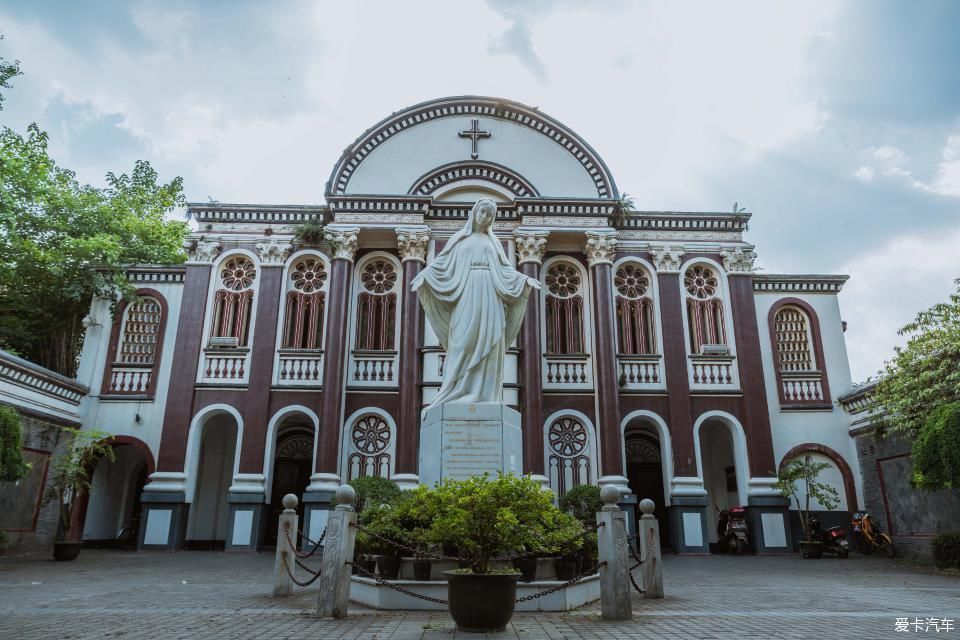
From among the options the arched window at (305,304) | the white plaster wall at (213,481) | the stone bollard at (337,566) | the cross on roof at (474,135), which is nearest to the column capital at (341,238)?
the arched window at (305,304)

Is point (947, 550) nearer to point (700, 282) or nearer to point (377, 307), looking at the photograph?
point (700, 282)

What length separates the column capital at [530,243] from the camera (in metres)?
19.0

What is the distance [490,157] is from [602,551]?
1644 centimetres

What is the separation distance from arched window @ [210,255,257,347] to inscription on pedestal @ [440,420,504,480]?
1238 centimetres

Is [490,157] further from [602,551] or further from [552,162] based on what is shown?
[602,551]

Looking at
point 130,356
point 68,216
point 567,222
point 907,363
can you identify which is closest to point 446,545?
point 907,363

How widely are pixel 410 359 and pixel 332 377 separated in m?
2.23

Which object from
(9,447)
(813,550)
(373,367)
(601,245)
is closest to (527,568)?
(9,447)

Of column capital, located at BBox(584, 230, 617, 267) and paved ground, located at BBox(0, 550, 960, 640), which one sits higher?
column capital, located at BBox(584, 230, 617, 267)

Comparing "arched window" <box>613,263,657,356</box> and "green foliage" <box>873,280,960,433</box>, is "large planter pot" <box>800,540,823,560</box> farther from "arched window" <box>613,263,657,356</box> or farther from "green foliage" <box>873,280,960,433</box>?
"arched window" <box>613,263,657,356</box>

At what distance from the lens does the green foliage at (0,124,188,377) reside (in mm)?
18500

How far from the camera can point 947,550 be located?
11.9 metres

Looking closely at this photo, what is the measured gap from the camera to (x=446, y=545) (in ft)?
22.8

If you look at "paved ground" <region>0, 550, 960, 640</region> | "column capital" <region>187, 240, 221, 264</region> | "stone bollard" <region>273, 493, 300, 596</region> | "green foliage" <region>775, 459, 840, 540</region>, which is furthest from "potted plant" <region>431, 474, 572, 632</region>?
"column capital" <region>187, 240, 221, 264</region>
